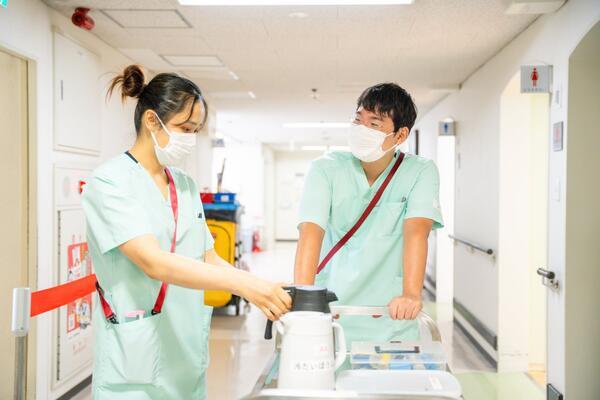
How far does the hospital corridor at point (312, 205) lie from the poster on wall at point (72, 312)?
0.07 feet

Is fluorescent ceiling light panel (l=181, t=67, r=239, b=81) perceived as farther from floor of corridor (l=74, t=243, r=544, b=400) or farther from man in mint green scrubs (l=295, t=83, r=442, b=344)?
man in mint green scrubs (l=295, t=83, r=442, b=344)

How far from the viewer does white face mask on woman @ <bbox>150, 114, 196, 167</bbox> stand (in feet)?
5.11

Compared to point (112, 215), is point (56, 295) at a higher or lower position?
lower

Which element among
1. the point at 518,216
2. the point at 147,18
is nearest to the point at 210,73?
the point at 147,18

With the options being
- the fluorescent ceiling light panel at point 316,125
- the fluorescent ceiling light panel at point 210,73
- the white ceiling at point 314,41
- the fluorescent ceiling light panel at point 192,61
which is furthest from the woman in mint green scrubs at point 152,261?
the fluorescent ceiling light panel at point 316,125

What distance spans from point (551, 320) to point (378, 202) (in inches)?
84.9

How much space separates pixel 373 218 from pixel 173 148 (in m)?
0.64

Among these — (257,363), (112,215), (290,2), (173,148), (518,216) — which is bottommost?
(257,363)

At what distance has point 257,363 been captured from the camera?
14.8ft

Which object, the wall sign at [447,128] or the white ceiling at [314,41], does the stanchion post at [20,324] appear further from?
the wall sign at [447,128]

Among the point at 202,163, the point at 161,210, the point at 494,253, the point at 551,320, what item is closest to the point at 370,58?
the point at 494,253

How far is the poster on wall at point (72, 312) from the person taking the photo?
3605 mm

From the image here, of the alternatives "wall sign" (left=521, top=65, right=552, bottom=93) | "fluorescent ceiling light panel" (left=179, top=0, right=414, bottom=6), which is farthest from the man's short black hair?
"wall sign" (left=521, top=65, right=552, bottom=93)

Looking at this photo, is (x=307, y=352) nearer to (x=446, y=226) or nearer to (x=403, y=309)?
(x=403, y=309)
